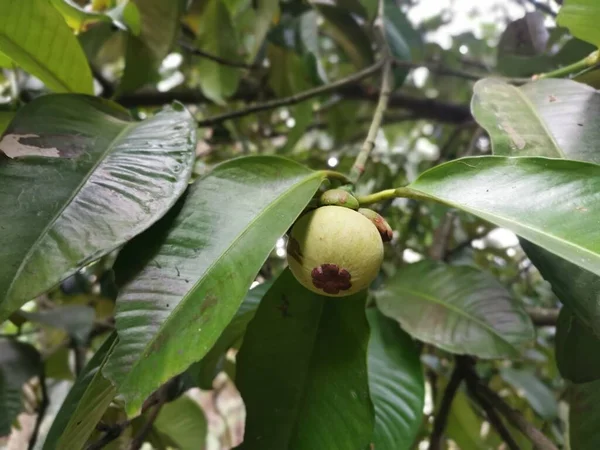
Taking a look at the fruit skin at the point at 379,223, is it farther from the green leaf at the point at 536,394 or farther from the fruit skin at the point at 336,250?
the green leaf at the point at 536,394

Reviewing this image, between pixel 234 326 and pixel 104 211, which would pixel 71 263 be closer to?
pixel 104 211

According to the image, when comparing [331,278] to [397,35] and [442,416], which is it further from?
[397,35]

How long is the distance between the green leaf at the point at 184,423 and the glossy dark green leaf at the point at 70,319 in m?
0.22

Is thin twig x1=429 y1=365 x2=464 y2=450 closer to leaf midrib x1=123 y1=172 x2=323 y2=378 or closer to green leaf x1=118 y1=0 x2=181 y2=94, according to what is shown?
leaf midrib x1=123 y1=172 x2=323 y2=378

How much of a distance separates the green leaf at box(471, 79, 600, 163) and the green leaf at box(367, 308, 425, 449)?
1.00ft

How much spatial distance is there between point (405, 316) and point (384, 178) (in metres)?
0.71

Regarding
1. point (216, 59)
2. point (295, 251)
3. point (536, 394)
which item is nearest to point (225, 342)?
point (295, 251)

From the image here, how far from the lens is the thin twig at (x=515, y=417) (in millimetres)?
591

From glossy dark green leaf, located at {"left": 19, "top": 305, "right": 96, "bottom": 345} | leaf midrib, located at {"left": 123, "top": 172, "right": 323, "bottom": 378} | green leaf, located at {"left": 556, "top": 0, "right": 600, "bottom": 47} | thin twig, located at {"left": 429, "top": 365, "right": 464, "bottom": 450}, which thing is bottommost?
thin twig, located at {"left": 429, "top": 365, "right": 464, "bottom": 450}

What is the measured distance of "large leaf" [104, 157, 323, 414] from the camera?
368 mm

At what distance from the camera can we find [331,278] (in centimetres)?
42

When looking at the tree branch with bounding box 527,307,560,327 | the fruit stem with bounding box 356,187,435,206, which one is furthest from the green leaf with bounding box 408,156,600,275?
the tree branch with bounding box 527,307,560,327

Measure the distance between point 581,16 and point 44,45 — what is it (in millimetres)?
581

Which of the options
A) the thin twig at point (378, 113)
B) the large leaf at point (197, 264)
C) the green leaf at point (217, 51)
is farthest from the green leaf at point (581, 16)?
the green leaf at point (217, 51)
